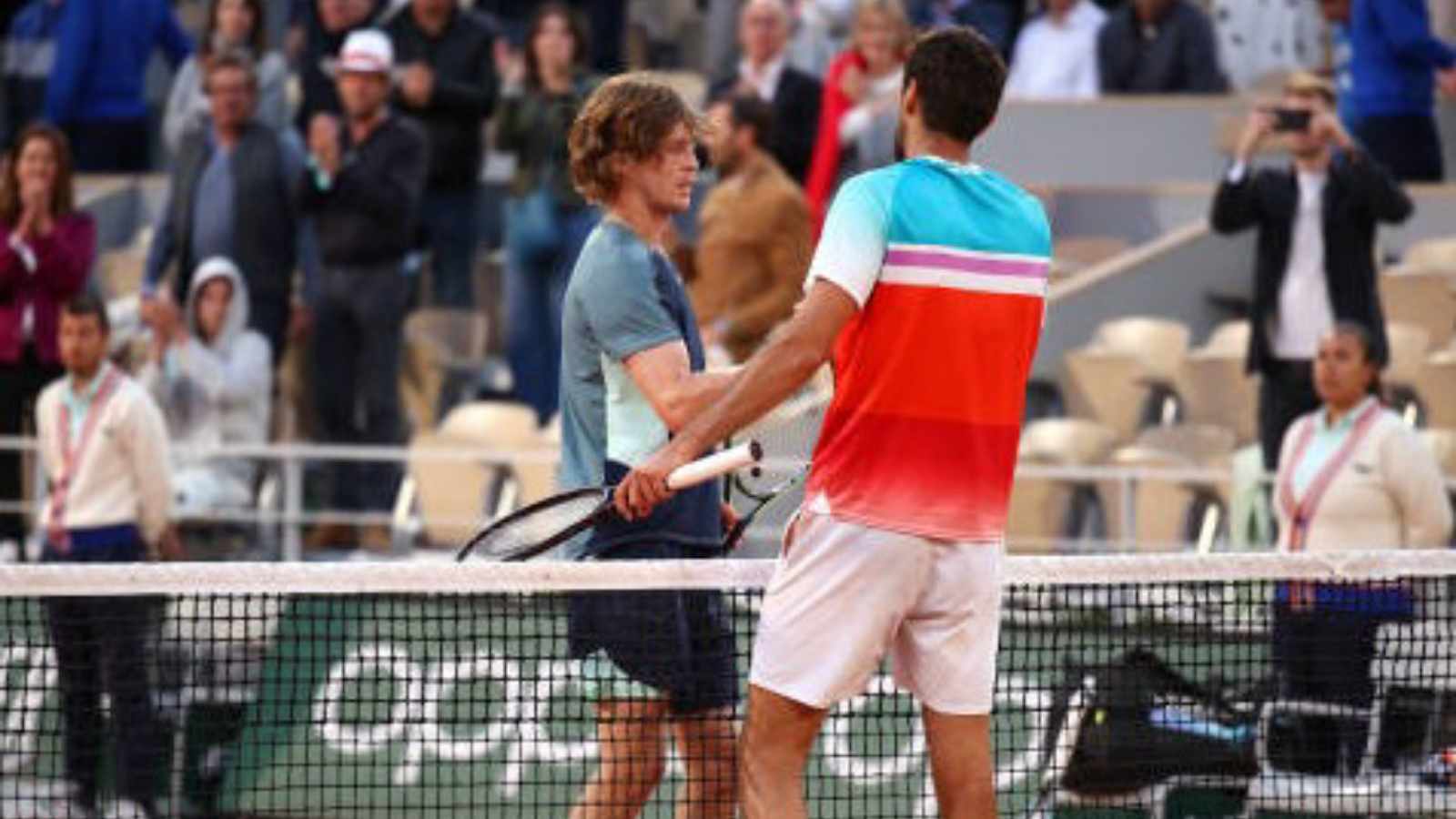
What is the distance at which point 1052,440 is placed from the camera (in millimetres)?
14945

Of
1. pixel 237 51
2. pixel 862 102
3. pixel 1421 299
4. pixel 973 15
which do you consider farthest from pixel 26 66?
pixel 1421 299

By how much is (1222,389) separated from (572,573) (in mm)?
7322

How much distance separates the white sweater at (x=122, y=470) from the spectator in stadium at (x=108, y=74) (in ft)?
16.6

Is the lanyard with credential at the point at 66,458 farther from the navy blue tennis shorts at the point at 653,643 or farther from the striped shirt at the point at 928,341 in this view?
the striped shirt at the point at 928,341

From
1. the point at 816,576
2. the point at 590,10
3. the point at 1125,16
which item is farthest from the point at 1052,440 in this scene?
the point at 816,576

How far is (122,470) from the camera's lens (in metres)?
13.8

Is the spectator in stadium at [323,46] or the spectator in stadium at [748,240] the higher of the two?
the spectator in stadium at [323,46]

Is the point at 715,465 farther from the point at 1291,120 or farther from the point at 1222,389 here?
the point at 1222,389

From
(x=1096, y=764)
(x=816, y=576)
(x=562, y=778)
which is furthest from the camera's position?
(x=562, y=778)

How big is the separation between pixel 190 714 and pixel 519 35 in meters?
7.61

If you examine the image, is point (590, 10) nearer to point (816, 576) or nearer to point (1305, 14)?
point (1305, 14)

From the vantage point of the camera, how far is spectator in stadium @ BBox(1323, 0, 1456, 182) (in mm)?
15914

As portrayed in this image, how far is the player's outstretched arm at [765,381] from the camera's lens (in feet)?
25.0

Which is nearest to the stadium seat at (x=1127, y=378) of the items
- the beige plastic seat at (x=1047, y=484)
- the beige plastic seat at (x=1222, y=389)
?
the beige plastic seat at (x=1222, y=389)
